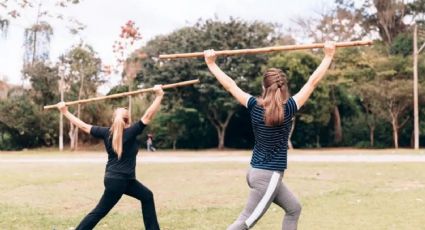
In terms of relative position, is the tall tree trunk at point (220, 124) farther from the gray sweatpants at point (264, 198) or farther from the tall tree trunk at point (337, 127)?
the gray sweatpants at point (264, 198)

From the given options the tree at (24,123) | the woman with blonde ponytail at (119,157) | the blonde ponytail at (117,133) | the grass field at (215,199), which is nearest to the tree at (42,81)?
the tree at (24,123)

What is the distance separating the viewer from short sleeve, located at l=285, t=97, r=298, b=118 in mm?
5457

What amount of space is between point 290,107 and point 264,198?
892 millimetres

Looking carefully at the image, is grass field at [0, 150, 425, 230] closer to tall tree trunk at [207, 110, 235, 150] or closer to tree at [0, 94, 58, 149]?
tall tree trunk at [207, 110, 235, 150]

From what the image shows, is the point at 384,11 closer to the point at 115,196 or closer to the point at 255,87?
the point at 255,87

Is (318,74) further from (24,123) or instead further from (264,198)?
(24,123)

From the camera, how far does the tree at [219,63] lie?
42.2 metres

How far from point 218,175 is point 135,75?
3161 cm

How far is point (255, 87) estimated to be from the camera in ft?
137

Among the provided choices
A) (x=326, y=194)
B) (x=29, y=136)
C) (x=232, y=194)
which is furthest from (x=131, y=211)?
(x=29, y=136)

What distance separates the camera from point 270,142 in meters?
5.40

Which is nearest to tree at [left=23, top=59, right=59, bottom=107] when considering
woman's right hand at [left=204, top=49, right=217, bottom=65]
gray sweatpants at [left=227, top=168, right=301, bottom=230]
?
woman's right hand at [left=204, top=49, right=217, bottom=65]

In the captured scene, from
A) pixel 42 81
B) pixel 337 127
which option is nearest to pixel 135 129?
pixel 337 127

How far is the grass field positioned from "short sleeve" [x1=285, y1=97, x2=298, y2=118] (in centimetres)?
349
